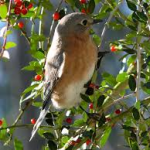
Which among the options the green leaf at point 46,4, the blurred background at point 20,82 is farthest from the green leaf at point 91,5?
the blurred background at point 20,82

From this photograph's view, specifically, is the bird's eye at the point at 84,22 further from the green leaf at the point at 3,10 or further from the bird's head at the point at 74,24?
the green leaf at the point at 3,10

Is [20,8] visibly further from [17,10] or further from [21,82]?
[21,82]

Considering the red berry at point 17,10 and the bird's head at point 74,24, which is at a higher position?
the red berry at point 17,10

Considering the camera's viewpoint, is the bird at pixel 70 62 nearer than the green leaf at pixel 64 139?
No

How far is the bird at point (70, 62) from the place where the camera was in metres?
2.10

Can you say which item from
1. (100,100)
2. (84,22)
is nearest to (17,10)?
(84,22)

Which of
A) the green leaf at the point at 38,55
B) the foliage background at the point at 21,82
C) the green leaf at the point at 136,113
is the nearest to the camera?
the green leaf at the point at 136,113

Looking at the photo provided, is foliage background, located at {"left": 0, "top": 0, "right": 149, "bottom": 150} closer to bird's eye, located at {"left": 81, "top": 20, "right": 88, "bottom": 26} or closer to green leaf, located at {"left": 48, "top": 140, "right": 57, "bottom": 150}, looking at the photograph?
bird's eye, located at {"left": 81, "top": 20, "right": 88, "bottom": 26}

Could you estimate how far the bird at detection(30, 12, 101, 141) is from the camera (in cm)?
210

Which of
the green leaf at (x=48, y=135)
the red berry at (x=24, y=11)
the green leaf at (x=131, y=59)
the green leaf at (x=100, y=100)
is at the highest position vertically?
the red berry at (x=24, y=11)

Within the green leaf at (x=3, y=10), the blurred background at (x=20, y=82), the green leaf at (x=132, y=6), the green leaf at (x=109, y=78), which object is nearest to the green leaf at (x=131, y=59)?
the green leaf at (x=109, y=78)

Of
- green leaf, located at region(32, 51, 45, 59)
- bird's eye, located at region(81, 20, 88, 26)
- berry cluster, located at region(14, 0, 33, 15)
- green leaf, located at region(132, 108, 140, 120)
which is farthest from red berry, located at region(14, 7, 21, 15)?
green leaf, located at region(132, 108, 140, 120)

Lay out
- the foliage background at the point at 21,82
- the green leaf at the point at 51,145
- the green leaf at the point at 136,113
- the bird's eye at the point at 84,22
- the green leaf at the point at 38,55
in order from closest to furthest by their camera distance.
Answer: the green leaf at the point at 136,113
the green leaf at the point at 51,145
the green leaf at the point at 38,55
the bird's eye at the point at 84,22
the foliage background at the point at 21,82

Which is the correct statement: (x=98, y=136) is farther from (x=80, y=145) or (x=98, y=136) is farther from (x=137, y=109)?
(x=137, y=109)
